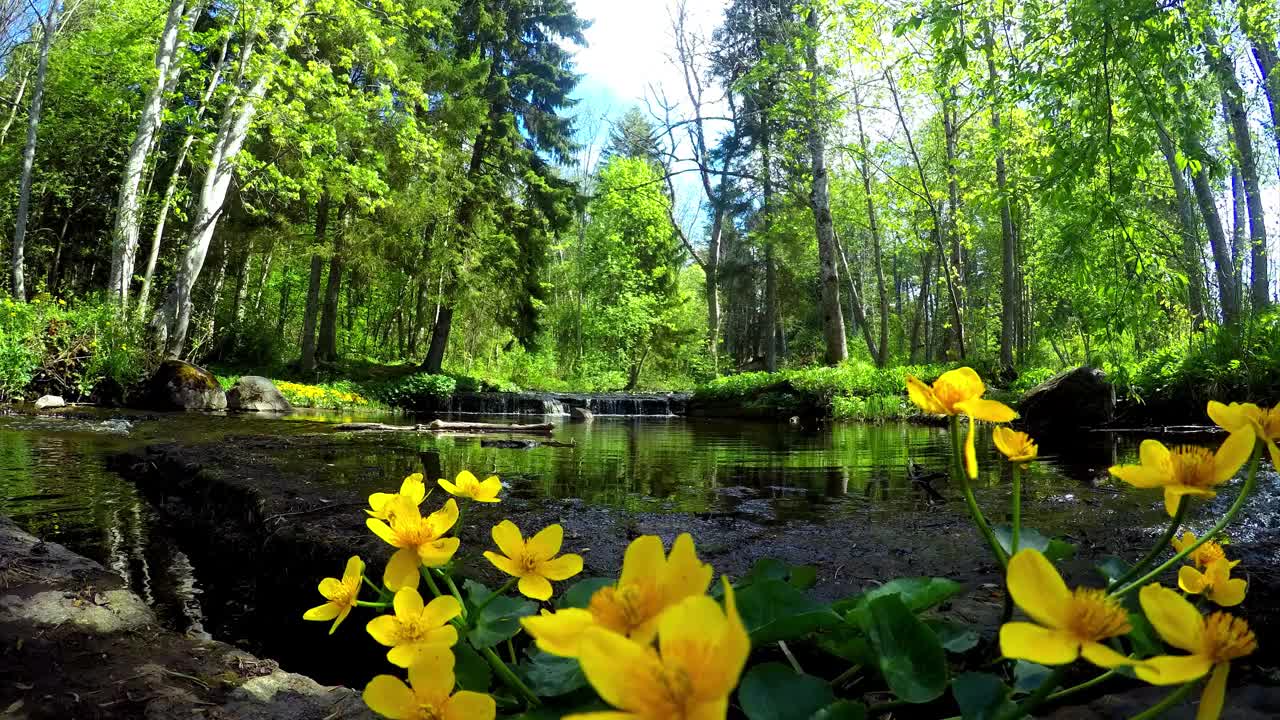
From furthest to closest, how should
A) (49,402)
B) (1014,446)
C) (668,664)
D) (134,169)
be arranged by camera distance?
(134,169) → (49,402) → (1014,446) → (668,664)

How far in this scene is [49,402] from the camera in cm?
1063

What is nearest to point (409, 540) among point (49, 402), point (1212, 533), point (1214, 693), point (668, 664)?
point (668, 664)

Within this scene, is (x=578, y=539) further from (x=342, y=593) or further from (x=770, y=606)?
(x=770, y=606)

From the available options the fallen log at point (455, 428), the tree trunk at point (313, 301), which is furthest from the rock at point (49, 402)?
the tree trunk at point (313, 301)

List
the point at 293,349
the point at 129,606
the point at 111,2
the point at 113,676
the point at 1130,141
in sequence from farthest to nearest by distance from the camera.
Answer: the point at 293,349, the point at 111,2, the point at 1130,141, the point at 129,606, the point at 113,676

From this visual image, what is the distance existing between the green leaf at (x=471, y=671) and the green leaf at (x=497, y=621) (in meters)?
0.01

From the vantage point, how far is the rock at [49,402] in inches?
408

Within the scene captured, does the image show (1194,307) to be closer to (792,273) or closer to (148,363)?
(792,273)

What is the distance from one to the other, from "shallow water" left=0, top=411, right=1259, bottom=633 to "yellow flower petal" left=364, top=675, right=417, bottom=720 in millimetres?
1802

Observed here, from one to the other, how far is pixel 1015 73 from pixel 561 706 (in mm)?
4049

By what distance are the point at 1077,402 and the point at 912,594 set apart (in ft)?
34.7

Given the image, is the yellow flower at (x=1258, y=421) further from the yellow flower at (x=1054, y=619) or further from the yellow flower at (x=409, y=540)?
the yellow flower at (x=409, y=540)

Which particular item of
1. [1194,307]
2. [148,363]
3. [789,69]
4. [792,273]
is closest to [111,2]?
[148,363]

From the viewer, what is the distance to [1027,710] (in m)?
0.46
